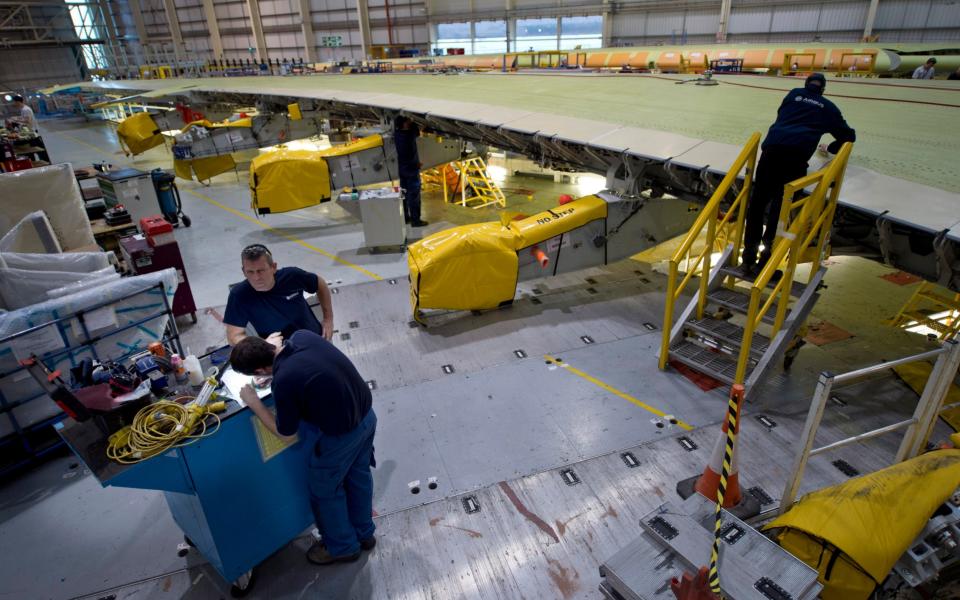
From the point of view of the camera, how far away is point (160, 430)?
9.18ft

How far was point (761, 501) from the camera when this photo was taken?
3.79 m

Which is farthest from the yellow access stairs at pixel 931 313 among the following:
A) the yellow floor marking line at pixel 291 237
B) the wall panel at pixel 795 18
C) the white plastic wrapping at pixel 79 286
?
the wall panel at pixel 795 18

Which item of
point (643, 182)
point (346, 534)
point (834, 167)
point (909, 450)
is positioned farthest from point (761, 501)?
point (643, 182)

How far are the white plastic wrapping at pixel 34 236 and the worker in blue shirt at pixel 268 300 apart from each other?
16.0 feet

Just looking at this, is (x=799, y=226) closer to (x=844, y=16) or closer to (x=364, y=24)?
(x=844, y=16)

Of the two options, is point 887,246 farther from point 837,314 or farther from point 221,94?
point 221,94

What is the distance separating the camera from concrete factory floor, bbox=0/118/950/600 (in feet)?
11.4

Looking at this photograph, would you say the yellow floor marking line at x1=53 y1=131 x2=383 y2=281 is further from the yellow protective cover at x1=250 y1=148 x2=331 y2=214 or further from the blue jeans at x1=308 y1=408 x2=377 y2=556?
the blue jeans at x1=308 y1=408 x2=377 y2=556

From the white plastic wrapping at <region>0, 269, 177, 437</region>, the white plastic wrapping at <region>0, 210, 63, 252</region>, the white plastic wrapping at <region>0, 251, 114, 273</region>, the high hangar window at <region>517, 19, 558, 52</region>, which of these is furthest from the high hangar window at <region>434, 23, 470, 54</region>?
the white plastic wrapping at <region>0, 269, 177, 437</region>

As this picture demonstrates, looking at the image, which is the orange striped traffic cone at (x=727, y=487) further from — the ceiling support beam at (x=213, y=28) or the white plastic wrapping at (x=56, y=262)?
the ceiling support beam at (x=213, y=28)

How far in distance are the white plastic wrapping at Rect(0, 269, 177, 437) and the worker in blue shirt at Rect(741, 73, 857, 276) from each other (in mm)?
6169

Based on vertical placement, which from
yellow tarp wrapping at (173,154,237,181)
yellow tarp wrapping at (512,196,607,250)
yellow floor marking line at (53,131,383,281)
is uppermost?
yellow tarp wrapping at (512,196,607,250)

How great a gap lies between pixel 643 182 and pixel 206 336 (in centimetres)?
632

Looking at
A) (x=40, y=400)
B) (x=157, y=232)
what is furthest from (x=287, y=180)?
(x=40, y=400)
